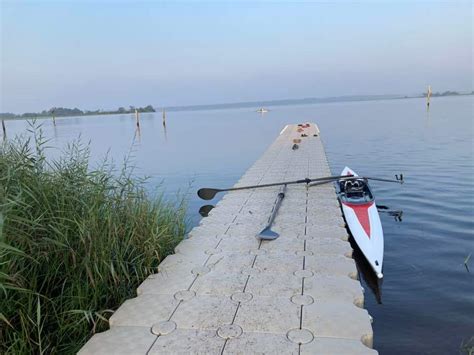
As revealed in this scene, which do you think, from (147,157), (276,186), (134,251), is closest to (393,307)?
(134,251)

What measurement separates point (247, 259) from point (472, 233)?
5000mm

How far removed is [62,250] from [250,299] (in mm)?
1851

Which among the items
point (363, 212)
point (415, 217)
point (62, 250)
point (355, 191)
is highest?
point (62, 250)

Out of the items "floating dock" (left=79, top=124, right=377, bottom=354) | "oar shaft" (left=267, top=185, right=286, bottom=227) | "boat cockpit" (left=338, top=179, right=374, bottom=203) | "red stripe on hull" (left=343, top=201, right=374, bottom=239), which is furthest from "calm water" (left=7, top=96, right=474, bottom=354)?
"oar shaft" (left=267, top=185, right=286, bottom=227)

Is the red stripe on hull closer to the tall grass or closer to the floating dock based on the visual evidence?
the floating dock

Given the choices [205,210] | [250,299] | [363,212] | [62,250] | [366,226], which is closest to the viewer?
[250,299]

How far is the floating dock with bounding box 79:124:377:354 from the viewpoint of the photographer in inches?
104

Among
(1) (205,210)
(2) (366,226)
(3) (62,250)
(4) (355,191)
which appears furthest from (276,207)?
(3) (62,250)

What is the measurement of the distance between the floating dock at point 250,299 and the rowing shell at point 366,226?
1.98 ft

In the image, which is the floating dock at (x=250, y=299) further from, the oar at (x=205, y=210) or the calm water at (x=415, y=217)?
the oar at (x=205, y=210)

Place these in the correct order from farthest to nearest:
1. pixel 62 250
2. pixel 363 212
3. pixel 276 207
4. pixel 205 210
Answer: pixel 205 210, pixel 363 212, pixel 276 207, pixel 62 250

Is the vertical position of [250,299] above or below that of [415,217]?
above

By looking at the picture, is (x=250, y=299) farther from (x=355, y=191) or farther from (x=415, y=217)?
(x=415, y=217)

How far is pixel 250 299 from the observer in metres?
3.25
